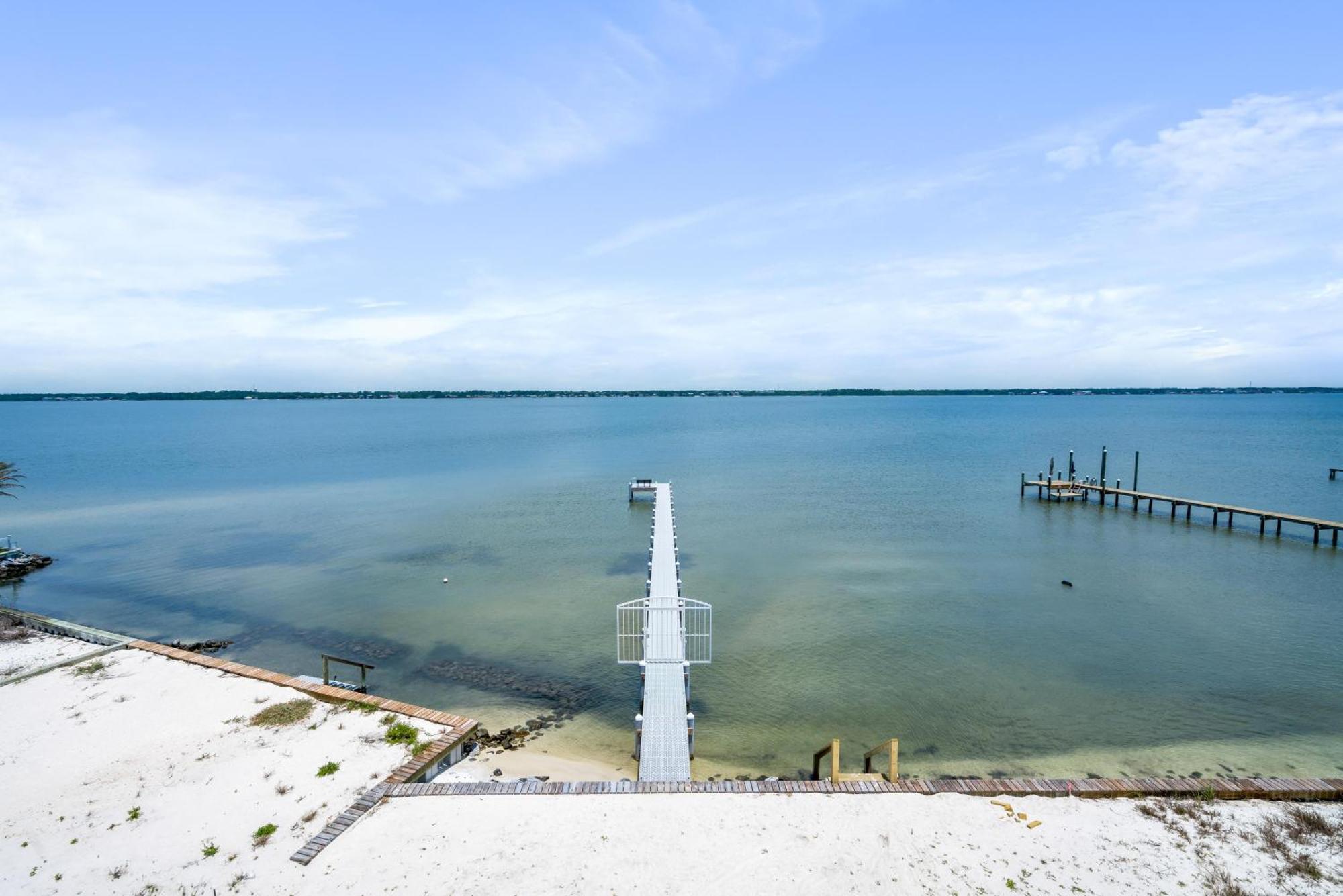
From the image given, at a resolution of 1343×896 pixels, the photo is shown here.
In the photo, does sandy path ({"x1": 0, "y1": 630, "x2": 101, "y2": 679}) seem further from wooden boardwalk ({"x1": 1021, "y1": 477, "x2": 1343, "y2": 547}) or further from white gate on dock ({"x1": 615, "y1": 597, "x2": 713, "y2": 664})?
wooden boardwalk ({"x1": 1021, "y1": 477, "x2": 1343, "y2": 547})

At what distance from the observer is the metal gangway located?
1097cm

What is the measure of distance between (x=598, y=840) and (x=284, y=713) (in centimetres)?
649

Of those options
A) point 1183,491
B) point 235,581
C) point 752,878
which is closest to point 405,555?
point 235,581

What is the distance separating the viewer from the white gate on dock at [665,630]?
46.5ft

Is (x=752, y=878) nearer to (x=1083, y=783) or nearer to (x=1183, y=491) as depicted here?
(x=1083, y=783)

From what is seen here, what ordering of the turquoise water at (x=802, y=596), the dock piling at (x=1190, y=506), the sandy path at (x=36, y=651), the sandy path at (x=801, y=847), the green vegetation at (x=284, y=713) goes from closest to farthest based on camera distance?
1. the sandy path at (x=801, y=847)
2. the green vegetation at (x=284, y=713)
3. the turquoise water at (x=802, y=596)
4. the sandy path at (x=36, y=651)
5. the dock piling at (x=1190, y=506)

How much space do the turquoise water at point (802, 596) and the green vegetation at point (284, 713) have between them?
3.52 m

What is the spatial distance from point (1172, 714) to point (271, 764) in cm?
1687

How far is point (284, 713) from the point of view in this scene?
1104cm

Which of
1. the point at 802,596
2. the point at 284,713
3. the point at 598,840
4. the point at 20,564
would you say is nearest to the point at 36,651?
the point at 284,713

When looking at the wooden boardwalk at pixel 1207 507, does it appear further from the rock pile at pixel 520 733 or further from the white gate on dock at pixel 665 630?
the rock pile at pixel 520 733

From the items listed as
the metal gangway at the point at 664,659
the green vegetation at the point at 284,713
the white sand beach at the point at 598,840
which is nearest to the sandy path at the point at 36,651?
the white sand beach at the point at 598,840

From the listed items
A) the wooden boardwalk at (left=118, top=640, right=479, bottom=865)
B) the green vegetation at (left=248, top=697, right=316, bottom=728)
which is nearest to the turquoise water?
the wooden boardwalk at (left=118, top=640, right=479, bottom=865)

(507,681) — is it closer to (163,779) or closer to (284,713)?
(284,713)
